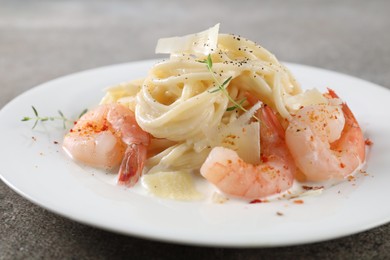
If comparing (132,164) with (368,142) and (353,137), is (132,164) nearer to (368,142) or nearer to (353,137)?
(353,137)

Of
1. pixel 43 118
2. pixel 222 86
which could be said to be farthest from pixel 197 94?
pixel 43 118

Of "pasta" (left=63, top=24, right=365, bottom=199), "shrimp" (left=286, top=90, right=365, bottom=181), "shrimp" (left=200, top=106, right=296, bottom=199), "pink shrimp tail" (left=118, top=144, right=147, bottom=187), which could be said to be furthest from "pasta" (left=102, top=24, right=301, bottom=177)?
"shrimp" (left=200, top=106, right=296, bottom=199)

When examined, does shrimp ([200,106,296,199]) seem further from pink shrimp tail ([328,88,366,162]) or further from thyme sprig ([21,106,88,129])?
thyme sprig ([21,106,88,129])

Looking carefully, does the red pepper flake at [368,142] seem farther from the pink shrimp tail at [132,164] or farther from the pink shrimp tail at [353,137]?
the pink shrimp tail at [132,164]

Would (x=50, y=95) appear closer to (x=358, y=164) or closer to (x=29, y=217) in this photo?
(x=29, y=217)

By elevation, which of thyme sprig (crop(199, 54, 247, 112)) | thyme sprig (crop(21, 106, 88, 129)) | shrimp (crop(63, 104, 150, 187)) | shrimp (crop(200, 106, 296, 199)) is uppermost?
thyme sprig (crop(199, 54, 247, 112))

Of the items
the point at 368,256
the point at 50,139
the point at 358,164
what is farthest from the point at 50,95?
the point at 368,256
